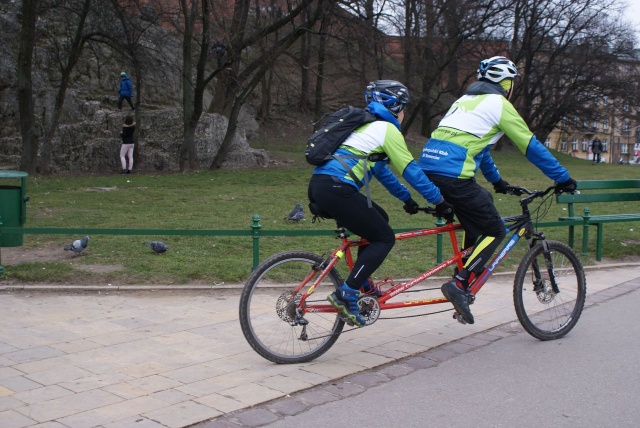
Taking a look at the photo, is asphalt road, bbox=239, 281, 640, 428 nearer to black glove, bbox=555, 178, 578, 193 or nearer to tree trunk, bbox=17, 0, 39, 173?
black glove, bbox=555, 178, 578, 193

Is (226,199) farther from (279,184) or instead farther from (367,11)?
(367,11)

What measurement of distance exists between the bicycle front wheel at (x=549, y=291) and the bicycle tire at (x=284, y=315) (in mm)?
1504

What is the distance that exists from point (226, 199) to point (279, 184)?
3523 mm

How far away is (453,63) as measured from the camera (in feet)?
128

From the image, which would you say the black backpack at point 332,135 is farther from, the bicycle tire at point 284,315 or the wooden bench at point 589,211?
the wooden bench at point 589,211

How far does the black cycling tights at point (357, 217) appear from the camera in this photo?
5262 millimetres

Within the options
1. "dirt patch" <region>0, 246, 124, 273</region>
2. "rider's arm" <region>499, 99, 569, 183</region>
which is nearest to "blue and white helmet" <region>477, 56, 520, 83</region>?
"rider's arm" <region>499, 99, 569, 183</region>

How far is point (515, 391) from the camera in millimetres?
4957

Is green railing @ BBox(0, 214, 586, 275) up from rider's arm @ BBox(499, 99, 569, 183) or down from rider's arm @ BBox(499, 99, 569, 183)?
down

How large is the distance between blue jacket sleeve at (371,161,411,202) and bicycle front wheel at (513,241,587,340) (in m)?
1.16

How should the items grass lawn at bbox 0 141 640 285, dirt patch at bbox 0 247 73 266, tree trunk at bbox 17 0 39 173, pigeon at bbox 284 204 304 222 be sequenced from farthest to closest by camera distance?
tree trunk at bbox 17 0 39 173
pigeon at bbox 284 204 304 222
dirt patch at bbox 0 247 73 266
grass lawn at bbox 0 141 640 285

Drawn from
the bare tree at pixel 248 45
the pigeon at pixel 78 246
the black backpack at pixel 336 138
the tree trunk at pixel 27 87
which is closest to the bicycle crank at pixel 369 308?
the black backpack at pixel 336 138

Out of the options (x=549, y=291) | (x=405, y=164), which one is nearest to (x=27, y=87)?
(x=405, y=164)

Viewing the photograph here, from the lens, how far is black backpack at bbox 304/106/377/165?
17.2ft
